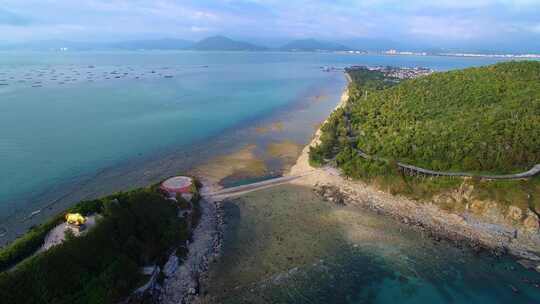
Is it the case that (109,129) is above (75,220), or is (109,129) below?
below

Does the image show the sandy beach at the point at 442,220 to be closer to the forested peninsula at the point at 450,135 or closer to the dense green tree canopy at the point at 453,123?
the forested peninsula at the point at 450,135

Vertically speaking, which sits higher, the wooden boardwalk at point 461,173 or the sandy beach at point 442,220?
the wooden boardwalk at point 461,173

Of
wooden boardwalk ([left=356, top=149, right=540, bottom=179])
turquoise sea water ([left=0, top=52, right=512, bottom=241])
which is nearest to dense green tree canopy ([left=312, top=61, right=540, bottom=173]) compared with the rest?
wooden boardwalk ([left=356, top=149, right=540, bottom=179])

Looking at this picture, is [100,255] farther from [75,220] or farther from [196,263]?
[196,263]

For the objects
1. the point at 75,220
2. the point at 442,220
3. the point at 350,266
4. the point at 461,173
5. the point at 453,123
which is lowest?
the point at 350,266

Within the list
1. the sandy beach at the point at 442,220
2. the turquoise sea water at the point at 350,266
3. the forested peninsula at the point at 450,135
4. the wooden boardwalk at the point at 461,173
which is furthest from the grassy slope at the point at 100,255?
the wooden boardwalk at the point at 461,173

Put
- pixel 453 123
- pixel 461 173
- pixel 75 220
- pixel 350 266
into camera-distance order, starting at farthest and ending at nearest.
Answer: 1. pixel 453 123
2. pixel 461 173
3. pixel 350 266
4. pixel 75 220

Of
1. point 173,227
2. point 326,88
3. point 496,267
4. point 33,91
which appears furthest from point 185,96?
point 496,267

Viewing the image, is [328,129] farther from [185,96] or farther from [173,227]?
[185,96]

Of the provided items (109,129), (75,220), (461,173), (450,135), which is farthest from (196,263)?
(109,129)

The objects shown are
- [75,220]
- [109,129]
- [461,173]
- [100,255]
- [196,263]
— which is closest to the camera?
[100,255]

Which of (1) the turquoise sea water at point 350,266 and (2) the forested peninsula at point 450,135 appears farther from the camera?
(2) the forested peninsula at point 450,135
